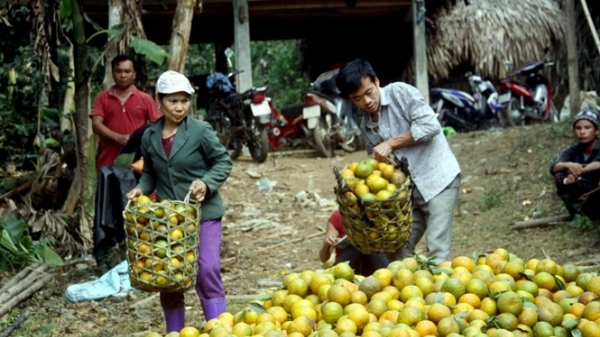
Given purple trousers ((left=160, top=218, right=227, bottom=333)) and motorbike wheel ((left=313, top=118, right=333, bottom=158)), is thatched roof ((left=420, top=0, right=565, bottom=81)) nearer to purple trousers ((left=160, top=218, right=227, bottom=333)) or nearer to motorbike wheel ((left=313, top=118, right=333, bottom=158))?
motorbike wheel ((left=313, top=118, right=333, bottom=158))

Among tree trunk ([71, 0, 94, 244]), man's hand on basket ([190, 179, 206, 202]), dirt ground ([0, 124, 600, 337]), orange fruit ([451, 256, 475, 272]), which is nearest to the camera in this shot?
orange fruit ([451, 256, 475, 272])

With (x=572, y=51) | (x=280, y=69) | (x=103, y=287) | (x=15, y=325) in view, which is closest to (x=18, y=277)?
(x=103, y=287)

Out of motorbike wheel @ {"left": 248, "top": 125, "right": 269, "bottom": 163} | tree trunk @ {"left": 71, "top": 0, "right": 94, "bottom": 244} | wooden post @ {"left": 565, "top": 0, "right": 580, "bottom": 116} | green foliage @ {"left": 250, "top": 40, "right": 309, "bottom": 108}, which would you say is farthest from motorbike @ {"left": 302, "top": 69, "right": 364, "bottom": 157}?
tree trunk @ {"left": 71, "top": 0, "right": 94, "bottom": 244}

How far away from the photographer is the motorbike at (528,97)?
14688 millimetres

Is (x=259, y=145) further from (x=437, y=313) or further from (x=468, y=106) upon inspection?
(x=437, y=313)

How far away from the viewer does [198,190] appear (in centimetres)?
392

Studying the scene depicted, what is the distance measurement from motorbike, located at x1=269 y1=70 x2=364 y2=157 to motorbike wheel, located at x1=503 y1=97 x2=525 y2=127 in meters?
3.38

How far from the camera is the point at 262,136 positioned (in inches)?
447

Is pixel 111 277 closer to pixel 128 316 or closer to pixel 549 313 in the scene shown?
pixel 128 316

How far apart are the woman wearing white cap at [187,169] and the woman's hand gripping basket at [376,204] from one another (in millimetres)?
681

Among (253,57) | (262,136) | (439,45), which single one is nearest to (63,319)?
(262,136)

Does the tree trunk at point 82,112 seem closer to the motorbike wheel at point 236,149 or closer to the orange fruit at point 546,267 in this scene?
the orange fruit at point 546,267

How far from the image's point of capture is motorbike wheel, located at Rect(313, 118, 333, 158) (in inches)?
473

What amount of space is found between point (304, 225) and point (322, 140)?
3.81 m
